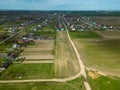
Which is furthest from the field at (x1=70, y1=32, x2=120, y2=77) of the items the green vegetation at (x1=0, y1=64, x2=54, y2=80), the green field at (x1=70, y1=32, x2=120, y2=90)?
the green vegetation at (x1=0, y1=64, x2=54, y2=80)

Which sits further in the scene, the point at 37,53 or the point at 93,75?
the point at 37,53

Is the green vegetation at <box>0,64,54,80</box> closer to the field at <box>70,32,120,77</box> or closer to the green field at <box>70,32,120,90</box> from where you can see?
the green field at <box>70,32,120,90</box>

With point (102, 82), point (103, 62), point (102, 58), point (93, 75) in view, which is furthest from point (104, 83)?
point (102, 58)

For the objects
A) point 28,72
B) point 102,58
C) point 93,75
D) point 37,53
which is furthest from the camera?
point 37,53

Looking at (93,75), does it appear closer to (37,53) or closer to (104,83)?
(104,83)

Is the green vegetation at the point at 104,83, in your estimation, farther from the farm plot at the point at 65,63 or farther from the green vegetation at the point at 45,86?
the farm plot at the point at 65,63

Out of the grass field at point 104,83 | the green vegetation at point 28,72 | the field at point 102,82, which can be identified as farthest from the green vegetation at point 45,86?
the green vegetation at point 28,72

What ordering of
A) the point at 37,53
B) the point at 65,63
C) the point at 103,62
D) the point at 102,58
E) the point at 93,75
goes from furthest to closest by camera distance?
the point at 37,53, the point at 102,58, the point at 103,62, the point at 65,63, the point at 93,75
